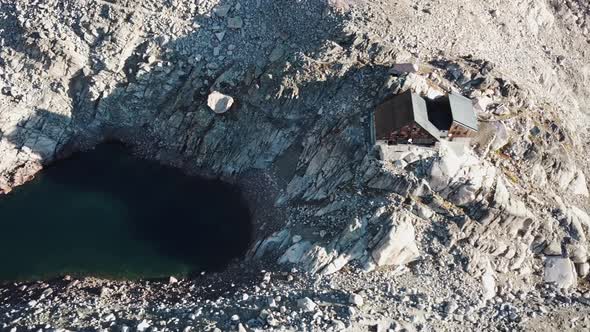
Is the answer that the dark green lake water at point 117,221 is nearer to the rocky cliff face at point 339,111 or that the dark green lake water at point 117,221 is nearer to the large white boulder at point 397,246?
the rocky cliff face at point 339,111

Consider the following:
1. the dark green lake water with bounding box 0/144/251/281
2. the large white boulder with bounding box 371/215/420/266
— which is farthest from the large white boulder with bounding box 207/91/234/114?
the large white boulder with bounding box 371/215/420/266

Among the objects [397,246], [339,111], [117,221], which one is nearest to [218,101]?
[339,111]

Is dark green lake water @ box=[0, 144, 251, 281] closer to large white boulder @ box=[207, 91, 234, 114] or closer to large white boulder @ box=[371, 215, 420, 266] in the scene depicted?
large white boulder @ box=[207, 91, 234, 114]

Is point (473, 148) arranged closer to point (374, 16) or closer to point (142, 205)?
point (374, 16)

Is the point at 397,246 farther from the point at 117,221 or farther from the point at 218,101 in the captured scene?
the point at 117,221

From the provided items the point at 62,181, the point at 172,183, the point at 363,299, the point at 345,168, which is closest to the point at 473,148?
the point at 345,168
